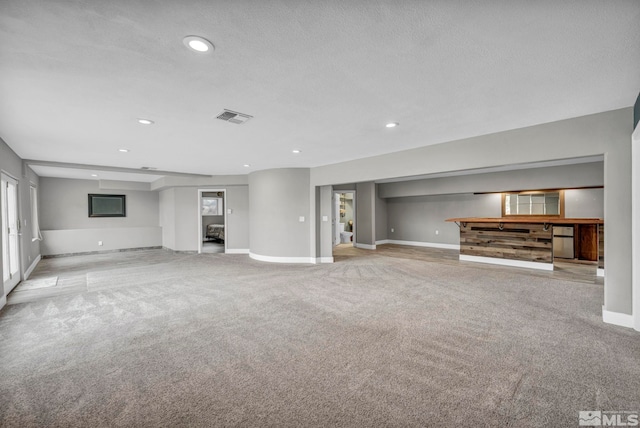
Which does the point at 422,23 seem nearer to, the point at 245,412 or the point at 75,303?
the point at 245,412

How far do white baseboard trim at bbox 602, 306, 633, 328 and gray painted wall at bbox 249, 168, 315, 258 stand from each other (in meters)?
5.28

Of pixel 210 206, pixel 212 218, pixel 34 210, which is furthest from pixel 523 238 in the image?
pixel 34 210

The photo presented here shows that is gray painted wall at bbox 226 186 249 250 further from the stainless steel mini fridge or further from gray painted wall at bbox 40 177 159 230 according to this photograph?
the stainless steel mini fridge

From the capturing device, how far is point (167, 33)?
5.76 ft

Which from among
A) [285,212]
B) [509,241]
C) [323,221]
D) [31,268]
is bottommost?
[31,268]

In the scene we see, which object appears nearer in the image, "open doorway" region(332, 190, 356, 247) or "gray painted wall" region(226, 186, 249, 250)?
"gray painted wall" region(226, 186, 249, 250)

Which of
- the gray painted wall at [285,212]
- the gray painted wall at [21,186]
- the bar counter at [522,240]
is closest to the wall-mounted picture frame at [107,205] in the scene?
the gray painted wall at [21,186]

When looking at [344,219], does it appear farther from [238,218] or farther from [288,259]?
[288,259]

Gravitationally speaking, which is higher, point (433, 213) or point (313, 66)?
point (313, 66)

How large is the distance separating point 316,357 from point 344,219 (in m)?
10.8

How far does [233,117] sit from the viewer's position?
3387 millimetres

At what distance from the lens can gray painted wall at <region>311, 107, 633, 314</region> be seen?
314 centimetres

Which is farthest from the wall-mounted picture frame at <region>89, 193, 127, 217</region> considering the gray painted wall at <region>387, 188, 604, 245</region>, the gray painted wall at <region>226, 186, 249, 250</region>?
the gray painted wall at <region>387, 188, 604, 245</region>

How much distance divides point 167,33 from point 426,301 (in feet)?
13.4
